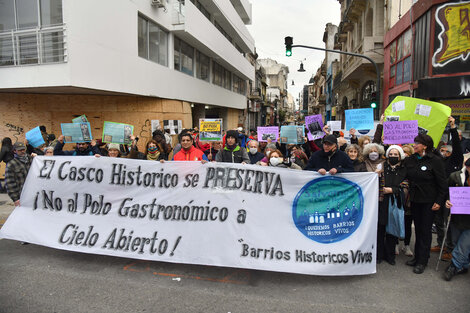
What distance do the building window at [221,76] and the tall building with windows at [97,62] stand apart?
4706 mm

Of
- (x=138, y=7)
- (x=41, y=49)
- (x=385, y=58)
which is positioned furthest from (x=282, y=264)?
(x=385, y=58)

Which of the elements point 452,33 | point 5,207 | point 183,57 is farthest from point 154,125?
point 452,33

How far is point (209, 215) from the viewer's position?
4141mm

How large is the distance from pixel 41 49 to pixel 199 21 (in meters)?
9.60

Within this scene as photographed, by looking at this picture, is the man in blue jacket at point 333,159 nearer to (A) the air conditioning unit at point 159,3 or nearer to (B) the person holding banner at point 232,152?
(B) the person holding banner at point 232,152

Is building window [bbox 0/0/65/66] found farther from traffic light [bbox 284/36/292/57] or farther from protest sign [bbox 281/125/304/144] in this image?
traffic light [bbox 284/36/292/57]

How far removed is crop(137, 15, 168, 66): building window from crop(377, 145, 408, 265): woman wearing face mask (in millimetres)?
10929

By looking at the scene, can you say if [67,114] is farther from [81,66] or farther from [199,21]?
[199,21]

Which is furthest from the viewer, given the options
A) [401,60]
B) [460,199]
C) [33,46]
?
[401,60]

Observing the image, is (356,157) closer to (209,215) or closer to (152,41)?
(209,215)

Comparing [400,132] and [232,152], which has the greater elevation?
[400,132]

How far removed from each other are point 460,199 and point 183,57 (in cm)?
1524

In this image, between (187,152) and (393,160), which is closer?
(393,160)

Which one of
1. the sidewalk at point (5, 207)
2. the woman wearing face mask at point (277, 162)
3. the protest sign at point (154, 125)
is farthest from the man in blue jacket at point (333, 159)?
the protest sign at point (154, 125)
